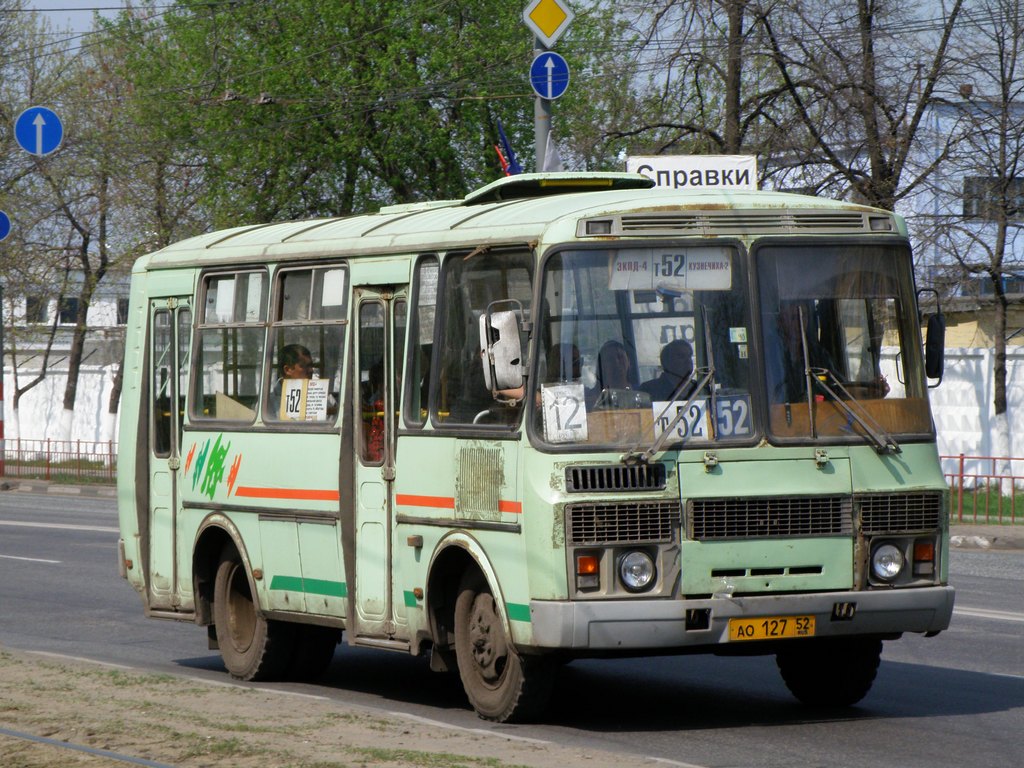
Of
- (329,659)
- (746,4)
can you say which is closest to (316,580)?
(329,659)

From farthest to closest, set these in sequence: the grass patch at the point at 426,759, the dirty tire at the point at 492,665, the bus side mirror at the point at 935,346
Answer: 1. the bus side mirror at the point at 935,346
2. the dirty tire at the point at 492,665
3. the grass patch at the point at 426,759

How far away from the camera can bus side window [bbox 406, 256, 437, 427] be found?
968cm

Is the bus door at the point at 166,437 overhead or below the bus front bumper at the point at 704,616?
overhead

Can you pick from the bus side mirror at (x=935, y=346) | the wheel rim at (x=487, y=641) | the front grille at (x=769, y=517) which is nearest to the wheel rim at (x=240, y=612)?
the wheel rim at (x=487, y=641)

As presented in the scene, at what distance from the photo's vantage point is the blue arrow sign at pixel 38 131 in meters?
24.0

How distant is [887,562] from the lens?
883 centimetres

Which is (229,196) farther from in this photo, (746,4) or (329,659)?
(329,659)

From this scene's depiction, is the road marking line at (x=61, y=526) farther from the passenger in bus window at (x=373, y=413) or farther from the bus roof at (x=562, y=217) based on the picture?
the passenger in bus window at (x=373, y=413)

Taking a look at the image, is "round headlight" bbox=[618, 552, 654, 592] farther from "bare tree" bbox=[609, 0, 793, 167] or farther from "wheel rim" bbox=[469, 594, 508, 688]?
"bare tree" bbox=[609, 0, 793, 167]

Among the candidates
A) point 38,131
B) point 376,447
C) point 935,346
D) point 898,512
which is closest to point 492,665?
point 376,447

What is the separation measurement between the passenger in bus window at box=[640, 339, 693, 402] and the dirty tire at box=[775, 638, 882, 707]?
1.66m

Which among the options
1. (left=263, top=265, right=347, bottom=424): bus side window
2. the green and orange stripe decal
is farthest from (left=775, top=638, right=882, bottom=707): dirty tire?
(left=263, top=265, right=347, bottom=424): bus side window

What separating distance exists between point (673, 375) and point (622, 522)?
80cm

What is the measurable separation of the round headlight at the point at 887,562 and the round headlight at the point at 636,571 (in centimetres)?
119
